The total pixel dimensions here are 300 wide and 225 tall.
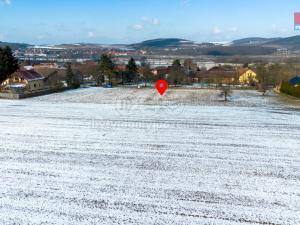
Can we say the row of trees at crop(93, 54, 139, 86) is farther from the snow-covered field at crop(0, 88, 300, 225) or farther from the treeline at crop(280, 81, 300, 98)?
the snow-covered field at crop(0, 88, 300, 225)

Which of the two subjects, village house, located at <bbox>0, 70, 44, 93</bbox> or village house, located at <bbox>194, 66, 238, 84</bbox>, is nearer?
village house, located at <bbox>0, 70, 44, 93</bbox>

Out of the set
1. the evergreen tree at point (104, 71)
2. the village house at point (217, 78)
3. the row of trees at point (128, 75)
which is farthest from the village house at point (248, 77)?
the evergreen tree at point (104, 71)

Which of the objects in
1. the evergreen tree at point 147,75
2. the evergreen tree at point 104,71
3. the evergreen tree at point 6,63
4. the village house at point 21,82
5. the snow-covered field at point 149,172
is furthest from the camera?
the evergreen tree at point 147,75

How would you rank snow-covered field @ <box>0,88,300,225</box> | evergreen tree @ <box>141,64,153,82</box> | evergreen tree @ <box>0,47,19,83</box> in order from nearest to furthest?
snow-covered field @ <box>0,88,300,225</box>, evergreen tree @ <box>0,47,19,83</box>, evergreen tree @ <box>141,64,153,82</box>

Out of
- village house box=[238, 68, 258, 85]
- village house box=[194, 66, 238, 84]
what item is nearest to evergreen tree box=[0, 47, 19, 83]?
village house box=[194, 66, 238, 84]

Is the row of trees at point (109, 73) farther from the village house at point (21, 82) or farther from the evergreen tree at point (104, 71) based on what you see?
the village house at point (21, 82)

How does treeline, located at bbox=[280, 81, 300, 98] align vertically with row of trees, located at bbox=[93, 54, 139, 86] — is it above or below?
below
